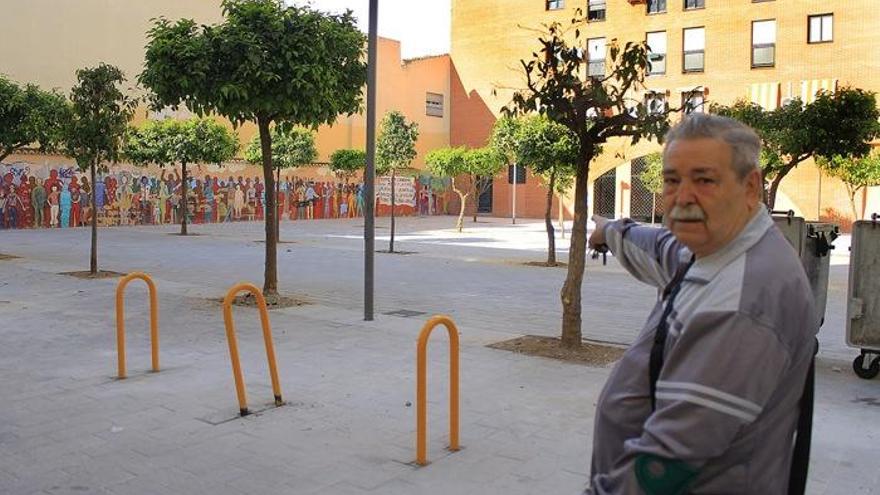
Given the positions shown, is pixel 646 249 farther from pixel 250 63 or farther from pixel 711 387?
pixel 250 63

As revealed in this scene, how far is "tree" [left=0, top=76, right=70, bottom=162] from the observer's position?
634 inches

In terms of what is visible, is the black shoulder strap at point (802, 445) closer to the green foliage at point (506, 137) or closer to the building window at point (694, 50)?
the green foliage at point (506, 137)

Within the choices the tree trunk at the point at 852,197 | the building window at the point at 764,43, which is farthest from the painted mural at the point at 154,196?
the tree trunk at the point at 852,197

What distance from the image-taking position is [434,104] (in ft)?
144

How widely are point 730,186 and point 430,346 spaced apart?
6.32 metres

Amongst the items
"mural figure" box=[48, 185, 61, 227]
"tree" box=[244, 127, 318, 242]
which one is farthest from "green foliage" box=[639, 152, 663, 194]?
"mural figure" box=[48, 185, 61, 227]

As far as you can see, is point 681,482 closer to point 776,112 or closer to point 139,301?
point 139,301

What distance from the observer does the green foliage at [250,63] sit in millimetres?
9883

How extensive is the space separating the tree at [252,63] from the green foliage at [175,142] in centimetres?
1355

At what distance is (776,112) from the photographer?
1379 cm

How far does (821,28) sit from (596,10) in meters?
10.2

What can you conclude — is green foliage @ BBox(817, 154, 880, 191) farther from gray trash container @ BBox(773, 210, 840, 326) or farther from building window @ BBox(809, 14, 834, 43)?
gray trash container @ BBox(773, 210, 840, 326)

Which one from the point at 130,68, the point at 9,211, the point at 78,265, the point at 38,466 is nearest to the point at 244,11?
the point at 38,466

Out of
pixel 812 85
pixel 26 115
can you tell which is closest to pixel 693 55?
pixel 812 85
